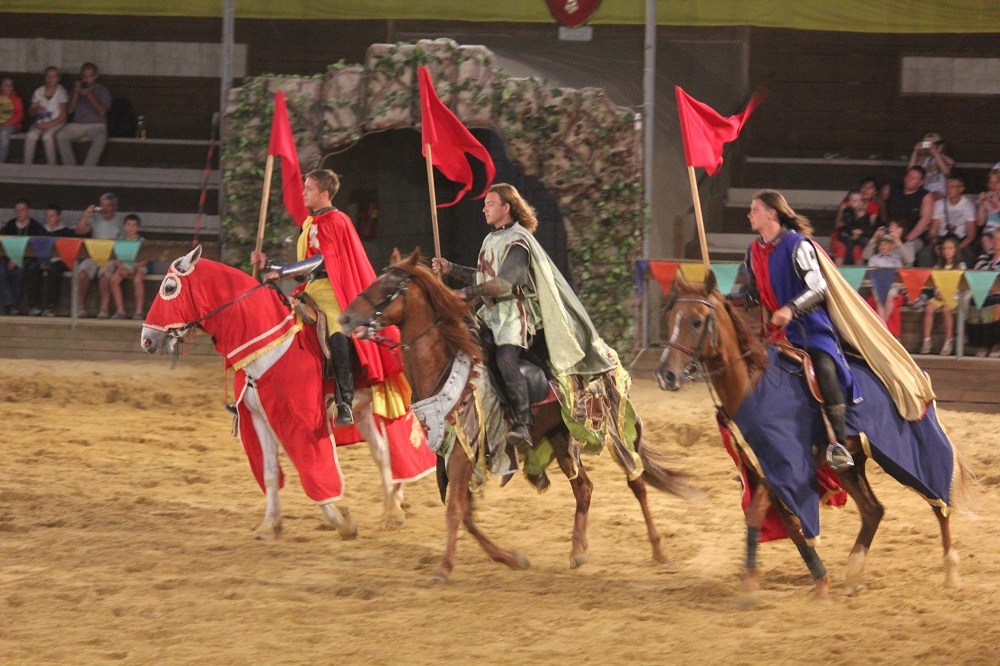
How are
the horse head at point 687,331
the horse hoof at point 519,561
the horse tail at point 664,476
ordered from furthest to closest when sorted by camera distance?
1. the horse tail at point 664,476
2. the horse hoof at point 519,561
3. the horse head at point 687,331

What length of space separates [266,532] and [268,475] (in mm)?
372

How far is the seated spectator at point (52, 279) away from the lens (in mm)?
14359

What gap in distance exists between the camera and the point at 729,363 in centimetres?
619

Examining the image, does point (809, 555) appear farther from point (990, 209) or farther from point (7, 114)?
point (7, 114)

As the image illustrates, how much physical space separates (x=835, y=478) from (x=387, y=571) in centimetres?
260

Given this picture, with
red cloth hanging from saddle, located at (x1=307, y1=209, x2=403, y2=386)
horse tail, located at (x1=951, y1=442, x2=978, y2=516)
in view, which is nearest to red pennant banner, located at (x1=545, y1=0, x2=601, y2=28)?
red cloth hanging from saddle, located at (x1=307, y1=209, x2=403, y2=386)

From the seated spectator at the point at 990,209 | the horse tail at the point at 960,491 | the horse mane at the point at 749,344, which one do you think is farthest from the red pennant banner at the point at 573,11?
the horse tail at the point at 960,491

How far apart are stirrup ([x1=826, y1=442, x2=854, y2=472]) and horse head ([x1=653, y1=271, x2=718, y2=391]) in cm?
82

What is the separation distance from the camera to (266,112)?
13734 millimetres

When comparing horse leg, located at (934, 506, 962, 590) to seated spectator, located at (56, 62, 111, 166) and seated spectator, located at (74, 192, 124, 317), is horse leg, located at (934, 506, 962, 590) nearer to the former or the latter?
seated spectator, located at (74, 192, 124, 317)

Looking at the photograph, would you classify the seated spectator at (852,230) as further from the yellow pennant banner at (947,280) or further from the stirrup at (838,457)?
the stirrup at (838,457)

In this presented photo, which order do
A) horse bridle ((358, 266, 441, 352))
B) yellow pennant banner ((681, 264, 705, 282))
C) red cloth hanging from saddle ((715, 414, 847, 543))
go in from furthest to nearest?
yellow pennant banner ((681, 264, 705, 282)), horse bridle ((358, 266, 441, 352)), red cloth hanging from saddle ((715, 414, 847, 543))

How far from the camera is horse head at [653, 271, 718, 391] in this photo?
6039 mm

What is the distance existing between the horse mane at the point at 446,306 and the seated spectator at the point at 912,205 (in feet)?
A: 26.4
